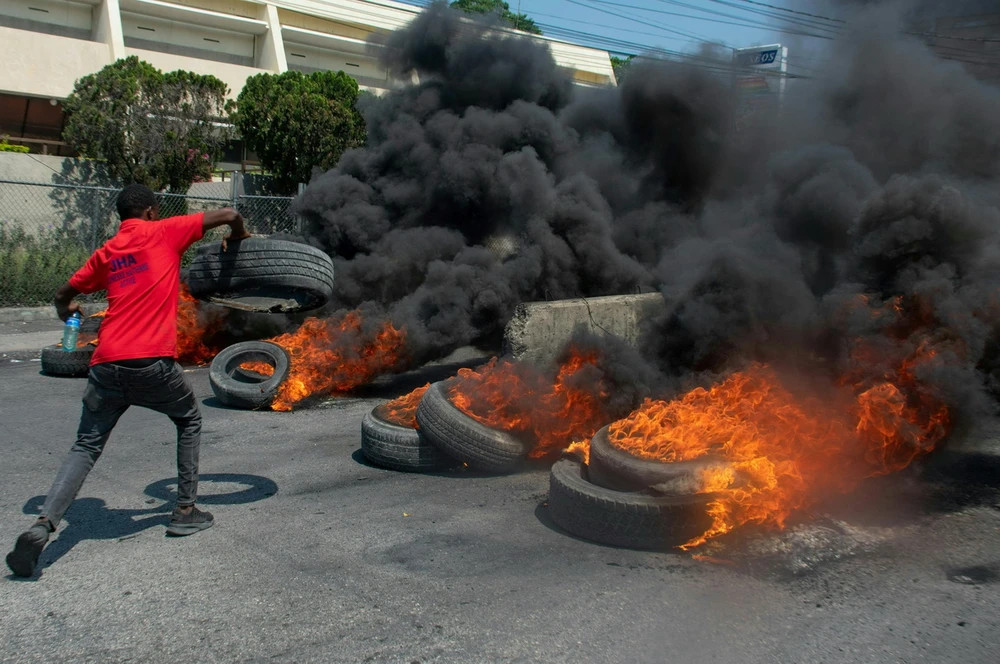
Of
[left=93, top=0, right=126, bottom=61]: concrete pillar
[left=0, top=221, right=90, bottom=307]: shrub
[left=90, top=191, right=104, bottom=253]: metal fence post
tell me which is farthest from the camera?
[left=93, top=0, right=126, bottom=61]: concrete pillar

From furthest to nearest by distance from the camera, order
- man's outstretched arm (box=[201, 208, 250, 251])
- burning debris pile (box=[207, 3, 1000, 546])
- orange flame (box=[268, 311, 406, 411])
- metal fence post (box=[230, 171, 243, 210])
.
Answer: metal fence post (box=[230, 171, 243, 210]) → orange flame (box=[268, 311, 406, 411]) → burning debris pile (box=[207, 3, 1000, 546]) → man's outstretched arm (box=[201, 208, 250, 251])

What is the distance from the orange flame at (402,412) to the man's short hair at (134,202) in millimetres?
2562

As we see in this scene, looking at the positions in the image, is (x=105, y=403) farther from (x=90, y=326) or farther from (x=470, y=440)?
(x=90, y=326)

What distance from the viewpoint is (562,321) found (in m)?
7.71

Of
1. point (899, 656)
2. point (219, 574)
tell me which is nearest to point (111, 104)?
point (219, 574)

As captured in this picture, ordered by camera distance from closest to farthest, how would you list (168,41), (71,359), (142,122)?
(71,359)
(142,122)
(168,41)

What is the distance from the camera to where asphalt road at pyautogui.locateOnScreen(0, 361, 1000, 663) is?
3486mm

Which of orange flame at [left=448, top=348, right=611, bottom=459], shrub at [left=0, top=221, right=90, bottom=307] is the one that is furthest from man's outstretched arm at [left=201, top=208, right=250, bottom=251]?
shrub at [left=0, top=221, right=90, bottom=307]

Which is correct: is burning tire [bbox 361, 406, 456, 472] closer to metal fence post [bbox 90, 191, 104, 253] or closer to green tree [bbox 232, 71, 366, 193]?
metal fence post [bbox 90, 191, 104, 253]

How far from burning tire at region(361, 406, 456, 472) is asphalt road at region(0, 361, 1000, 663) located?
0.32ft

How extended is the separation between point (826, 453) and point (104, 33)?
2629 centimetres

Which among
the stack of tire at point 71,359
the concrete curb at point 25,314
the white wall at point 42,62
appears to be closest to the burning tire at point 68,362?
the stack of tire at point 71,359

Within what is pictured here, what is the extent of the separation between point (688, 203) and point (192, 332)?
26.0 feet

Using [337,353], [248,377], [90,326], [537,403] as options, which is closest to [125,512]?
[537,403]
